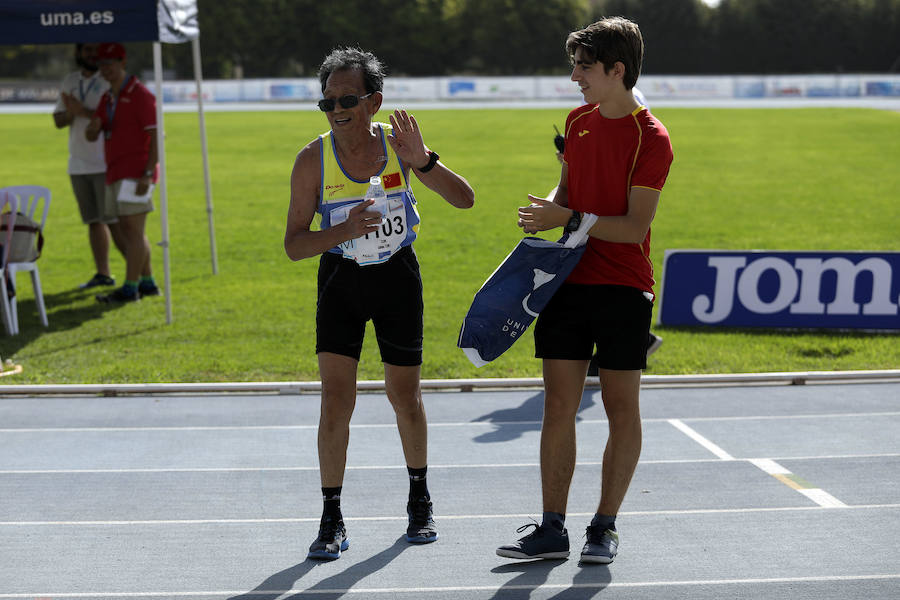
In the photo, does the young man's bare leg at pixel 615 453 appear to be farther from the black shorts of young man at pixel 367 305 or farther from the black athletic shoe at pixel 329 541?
the black athletic shoe at pixel 329 541

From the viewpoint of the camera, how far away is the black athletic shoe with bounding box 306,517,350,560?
168 inches

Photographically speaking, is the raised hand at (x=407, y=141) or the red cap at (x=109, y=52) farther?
the red cap at (x=109, y=52)

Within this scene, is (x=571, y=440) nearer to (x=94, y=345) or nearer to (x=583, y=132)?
(x=583, y=132)

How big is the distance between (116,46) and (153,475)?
216 inches

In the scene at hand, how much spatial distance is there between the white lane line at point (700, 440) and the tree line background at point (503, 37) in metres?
67.7

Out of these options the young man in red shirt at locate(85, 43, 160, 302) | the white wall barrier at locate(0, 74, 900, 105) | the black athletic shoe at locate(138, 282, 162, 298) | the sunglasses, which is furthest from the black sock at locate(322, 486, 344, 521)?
the white wall barrier at locate(0, 74, 900, 105)

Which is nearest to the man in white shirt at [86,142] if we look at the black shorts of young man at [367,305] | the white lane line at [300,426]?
the white lane line at [300,426]

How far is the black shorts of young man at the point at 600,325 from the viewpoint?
157 inches

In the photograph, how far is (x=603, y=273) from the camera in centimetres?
398

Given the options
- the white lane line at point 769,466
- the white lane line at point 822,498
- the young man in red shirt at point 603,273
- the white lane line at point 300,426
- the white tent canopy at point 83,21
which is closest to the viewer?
the young man in red shirt at point 603,273

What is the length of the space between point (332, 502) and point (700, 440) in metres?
2.52

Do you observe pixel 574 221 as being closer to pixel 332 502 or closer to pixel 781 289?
pixel 332 502

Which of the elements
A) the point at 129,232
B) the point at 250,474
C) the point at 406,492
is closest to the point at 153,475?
the point at 250,474

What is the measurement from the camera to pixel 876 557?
4246mm
